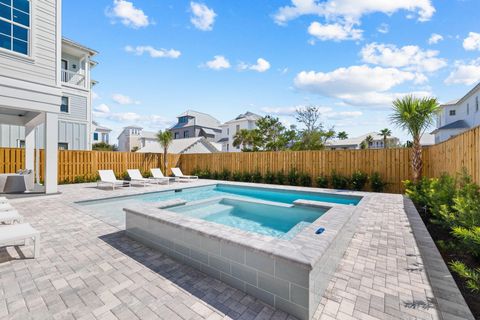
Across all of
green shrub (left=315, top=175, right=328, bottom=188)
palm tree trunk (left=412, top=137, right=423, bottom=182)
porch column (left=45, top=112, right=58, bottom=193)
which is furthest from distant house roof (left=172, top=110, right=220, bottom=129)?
palm tree trunk (left=412, top=137, right=423, bottom=182)

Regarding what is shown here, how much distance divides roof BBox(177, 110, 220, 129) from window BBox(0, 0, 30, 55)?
30.1 m

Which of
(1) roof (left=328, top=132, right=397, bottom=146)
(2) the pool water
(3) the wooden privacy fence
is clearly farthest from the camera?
(1) roof (left=328, top=132, right=397, bottom=146)

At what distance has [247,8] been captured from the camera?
9.43 m

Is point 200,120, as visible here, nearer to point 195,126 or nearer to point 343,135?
point 195,126

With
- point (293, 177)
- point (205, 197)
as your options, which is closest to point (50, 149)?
point (205, 197)

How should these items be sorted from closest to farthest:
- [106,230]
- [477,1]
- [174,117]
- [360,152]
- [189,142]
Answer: [106,230] < [477,1] < [360,152] < [189,142] < [174,117]

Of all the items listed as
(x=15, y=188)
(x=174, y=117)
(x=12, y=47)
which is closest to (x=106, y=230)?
(x=15, y=188)

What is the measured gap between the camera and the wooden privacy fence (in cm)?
827

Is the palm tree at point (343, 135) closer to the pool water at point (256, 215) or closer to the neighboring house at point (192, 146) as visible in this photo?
the neighboring house at point (192, 146)

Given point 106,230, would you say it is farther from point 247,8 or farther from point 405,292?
point 247,8

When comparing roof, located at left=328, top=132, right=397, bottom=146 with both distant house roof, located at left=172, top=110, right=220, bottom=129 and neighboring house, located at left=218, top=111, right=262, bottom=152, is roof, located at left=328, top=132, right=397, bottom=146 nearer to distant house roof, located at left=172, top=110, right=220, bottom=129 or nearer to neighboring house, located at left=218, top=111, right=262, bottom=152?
neighboring house, located at left=218, top=111, right=262, bottom=152

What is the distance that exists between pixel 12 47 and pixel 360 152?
1412 centimetres

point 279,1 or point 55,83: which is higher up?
point 279,1

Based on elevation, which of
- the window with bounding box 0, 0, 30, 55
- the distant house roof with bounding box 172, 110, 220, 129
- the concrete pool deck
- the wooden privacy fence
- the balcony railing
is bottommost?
the concrete pool deck
